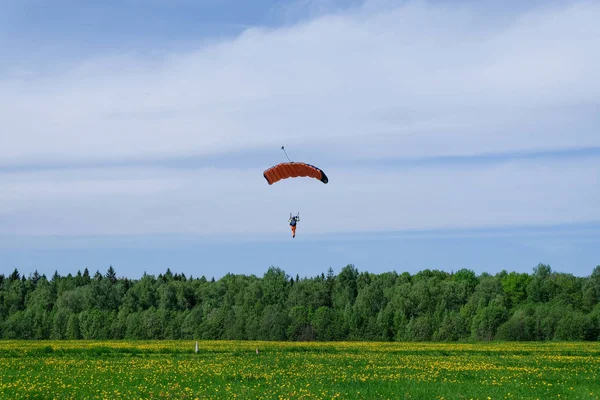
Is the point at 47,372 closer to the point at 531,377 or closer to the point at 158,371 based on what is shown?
the point at 158,371

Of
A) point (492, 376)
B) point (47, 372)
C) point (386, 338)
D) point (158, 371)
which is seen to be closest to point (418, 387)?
point (492, 376)

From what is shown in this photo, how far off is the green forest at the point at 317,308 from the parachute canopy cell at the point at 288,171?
71976mm

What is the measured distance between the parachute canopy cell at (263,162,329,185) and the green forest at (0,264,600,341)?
7198 cm

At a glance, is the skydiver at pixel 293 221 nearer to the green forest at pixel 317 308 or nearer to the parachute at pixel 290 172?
the parachute at pixel 290 172

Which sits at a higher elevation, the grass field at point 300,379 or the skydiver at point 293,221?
the skydiver at point 293,221

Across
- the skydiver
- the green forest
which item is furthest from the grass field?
the green forest

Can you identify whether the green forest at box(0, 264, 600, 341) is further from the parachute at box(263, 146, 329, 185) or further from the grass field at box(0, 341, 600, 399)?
the parachute at box(263, 146, 329, 185)

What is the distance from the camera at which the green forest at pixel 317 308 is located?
106 metres

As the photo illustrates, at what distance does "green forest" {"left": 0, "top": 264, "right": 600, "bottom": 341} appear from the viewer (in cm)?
10562

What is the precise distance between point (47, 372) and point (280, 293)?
101639 millimetres

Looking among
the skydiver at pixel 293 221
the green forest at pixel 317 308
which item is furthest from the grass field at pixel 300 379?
the green forest at pixel 317 308

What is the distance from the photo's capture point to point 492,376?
31266 millimetres

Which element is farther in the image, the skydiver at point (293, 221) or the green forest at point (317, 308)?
the green forest at point (317, 308)

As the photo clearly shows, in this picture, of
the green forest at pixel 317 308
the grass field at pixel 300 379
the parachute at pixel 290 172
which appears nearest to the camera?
the grass field at pixel 300 379
